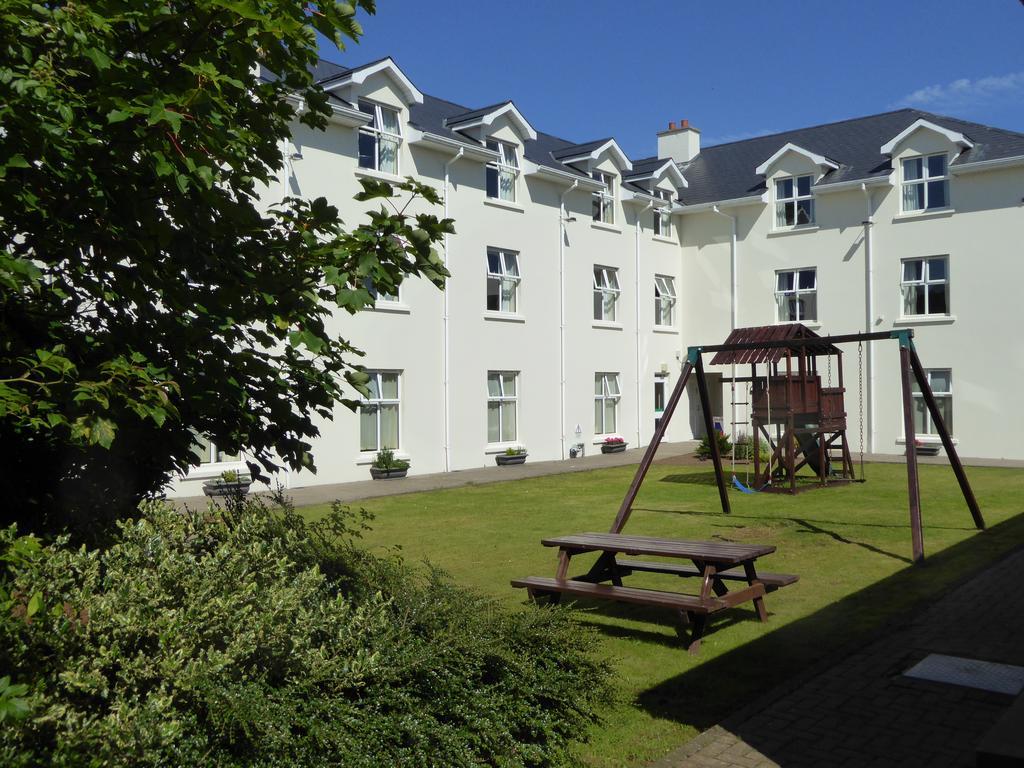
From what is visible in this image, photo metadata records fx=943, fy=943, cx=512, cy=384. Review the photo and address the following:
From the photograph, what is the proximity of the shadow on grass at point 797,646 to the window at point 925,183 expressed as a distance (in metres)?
18.9

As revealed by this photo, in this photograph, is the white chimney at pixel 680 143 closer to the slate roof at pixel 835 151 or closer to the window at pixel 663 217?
the slate roof at pixel 835 151

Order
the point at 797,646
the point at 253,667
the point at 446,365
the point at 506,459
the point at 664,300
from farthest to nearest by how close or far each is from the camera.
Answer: the point at 664,300
the point at 506,459
the point at 446,365
the point at 797,646
the point at 253,667

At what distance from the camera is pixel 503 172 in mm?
26141

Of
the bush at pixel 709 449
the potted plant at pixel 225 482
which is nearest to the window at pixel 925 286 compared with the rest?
the bush at pixel 709 449

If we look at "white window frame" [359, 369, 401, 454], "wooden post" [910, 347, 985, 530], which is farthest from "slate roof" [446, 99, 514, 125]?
"wooden post" [910, 347, 985, 530]

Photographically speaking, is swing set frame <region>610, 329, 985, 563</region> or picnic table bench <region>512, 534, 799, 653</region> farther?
swing set frame <region>610, 329, 985, 563</region>

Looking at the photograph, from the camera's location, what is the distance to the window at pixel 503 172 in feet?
84.5

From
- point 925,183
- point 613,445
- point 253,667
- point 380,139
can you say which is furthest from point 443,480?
point 253,667

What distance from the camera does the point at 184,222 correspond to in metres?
5.20

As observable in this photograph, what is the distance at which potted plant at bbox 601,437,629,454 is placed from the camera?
29109 millimetres

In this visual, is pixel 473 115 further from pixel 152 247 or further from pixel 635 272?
pixel 152 247

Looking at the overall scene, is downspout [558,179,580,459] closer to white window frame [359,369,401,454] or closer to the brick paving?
white window frame [359,369,401,454]

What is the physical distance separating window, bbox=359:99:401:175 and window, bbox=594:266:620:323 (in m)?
8.97

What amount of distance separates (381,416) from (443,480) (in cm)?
234
